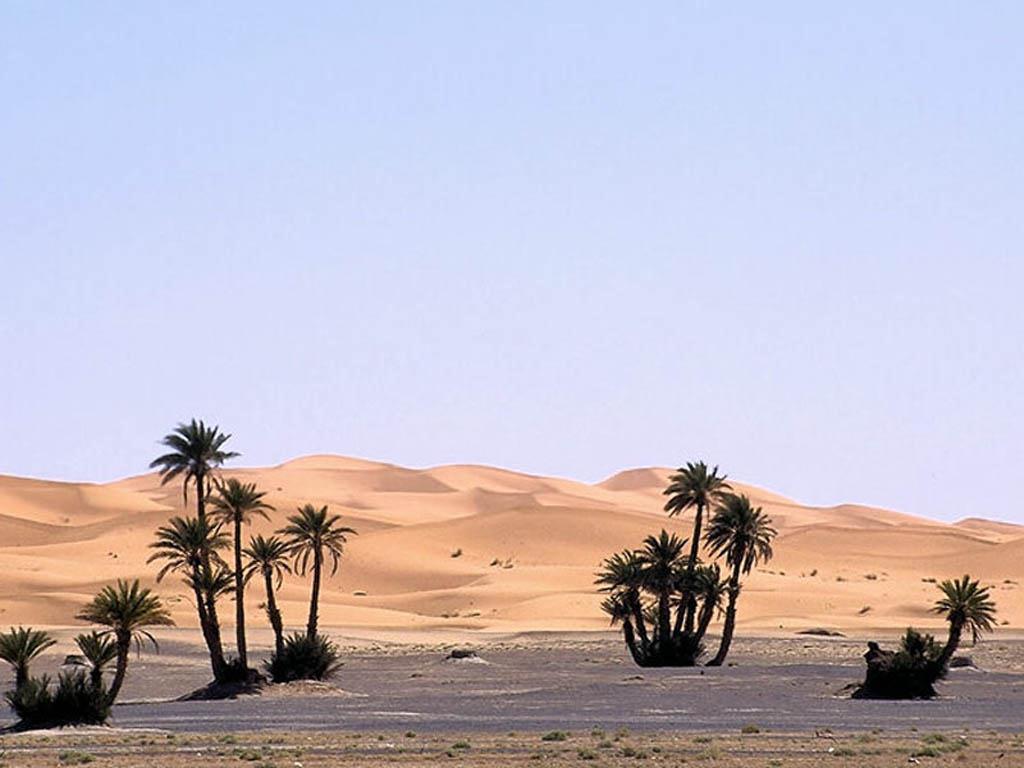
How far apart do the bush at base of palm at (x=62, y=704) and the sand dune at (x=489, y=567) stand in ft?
175

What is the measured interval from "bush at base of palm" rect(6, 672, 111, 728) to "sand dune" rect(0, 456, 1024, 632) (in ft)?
175

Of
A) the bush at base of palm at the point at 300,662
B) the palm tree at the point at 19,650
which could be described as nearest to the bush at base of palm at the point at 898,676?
the bush at base of palm at the point at 300,662

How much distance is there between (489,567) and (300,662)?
7698cm

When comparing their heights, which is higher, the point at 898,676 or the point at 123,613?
the point at 123,613

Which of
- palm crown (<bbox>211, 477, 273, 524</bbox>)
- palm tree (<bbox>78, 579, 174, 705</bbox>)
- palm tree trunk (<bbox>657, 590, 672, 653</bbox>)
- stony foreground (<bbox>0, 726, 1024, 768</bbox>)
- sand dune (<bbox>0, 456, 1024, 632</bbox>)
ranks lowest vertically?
stony foreground (<bbox>0, 726, 1024, 768</bbox>)

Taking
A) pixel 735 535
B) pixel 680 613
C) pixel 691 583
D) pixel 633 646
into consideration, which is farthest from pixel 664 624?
pixel 735 535

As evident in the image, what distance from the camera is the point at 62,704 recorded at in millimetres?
47000

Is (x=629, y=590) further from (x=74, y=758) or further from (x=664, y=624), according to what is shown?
(x=74, y=758)

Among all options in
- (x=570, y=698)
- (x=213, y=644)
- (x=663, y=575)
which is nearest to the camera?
(x=570, y=698)

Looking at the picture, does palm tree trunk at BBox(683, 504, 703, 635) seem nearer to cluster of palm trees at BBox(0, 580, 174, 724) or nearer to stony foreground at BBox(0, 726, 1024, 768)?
cluster of palm trees at BBox(0, 580, 174, 724)

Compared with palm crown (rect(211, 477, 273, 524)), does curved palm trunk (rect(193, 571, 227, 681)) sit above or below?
below

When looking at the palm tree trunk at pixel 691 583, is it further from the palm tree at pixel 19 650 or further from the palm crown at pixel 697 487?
the palm tree at pixel 19 650

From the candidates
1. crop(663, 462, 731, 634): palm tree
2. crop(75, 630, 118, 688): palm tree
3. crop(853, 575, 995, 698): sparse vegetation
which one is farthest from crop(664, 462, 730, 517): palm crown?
crop(75, 630, 118, 688): palm tree

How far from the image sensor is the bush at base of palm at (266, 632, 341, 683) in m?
62.7
